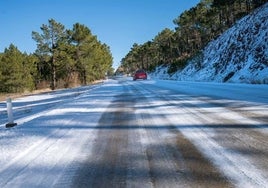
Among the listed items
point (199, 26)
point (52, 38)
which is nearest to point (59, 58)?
point (52, 38)

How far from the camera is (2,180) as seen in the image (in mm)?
4301

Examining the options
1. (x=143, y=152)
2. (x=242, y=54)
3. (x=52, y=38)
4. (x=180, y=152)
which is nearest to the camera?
(x=180, y=152)

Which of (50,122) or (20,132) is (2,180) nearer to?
(20,132)

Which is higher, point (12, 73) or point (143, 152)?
point (12, 73)

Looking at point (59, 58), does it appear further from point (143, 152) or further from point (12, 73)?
point (143, 152)

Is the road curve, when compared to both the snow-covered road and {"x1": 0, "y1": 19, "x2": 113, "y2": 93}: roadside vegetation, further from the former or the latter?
{"x1": 0, "y1": 19, "x2": 113, "y2": 93}: roadside vegetation

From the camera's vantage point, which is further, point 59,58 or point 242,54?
point 59,58

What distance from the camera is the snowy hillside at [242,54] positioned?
28.5 metres

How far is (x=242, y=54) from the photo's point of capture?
3388cm

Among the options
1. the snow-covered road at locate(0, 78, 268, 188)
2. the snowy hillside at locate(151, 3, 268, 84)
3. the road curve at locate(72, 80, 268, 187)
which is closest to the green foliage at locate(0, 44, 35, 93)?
the snowy hillside at locate(151, 3, 268, 84)

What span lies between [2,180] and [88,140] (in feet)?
7.43

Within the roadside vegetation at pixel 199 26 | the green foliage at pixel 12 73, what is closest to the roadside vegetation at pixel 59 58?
the green foliage at pixel 12 73

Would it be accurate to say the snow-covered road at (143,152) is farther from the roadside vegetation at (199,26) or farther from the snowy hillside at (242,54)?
the roadside vegetation at (199,26)

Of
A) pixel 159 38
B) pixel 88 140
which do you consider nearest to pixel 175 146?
pixel 88 140
